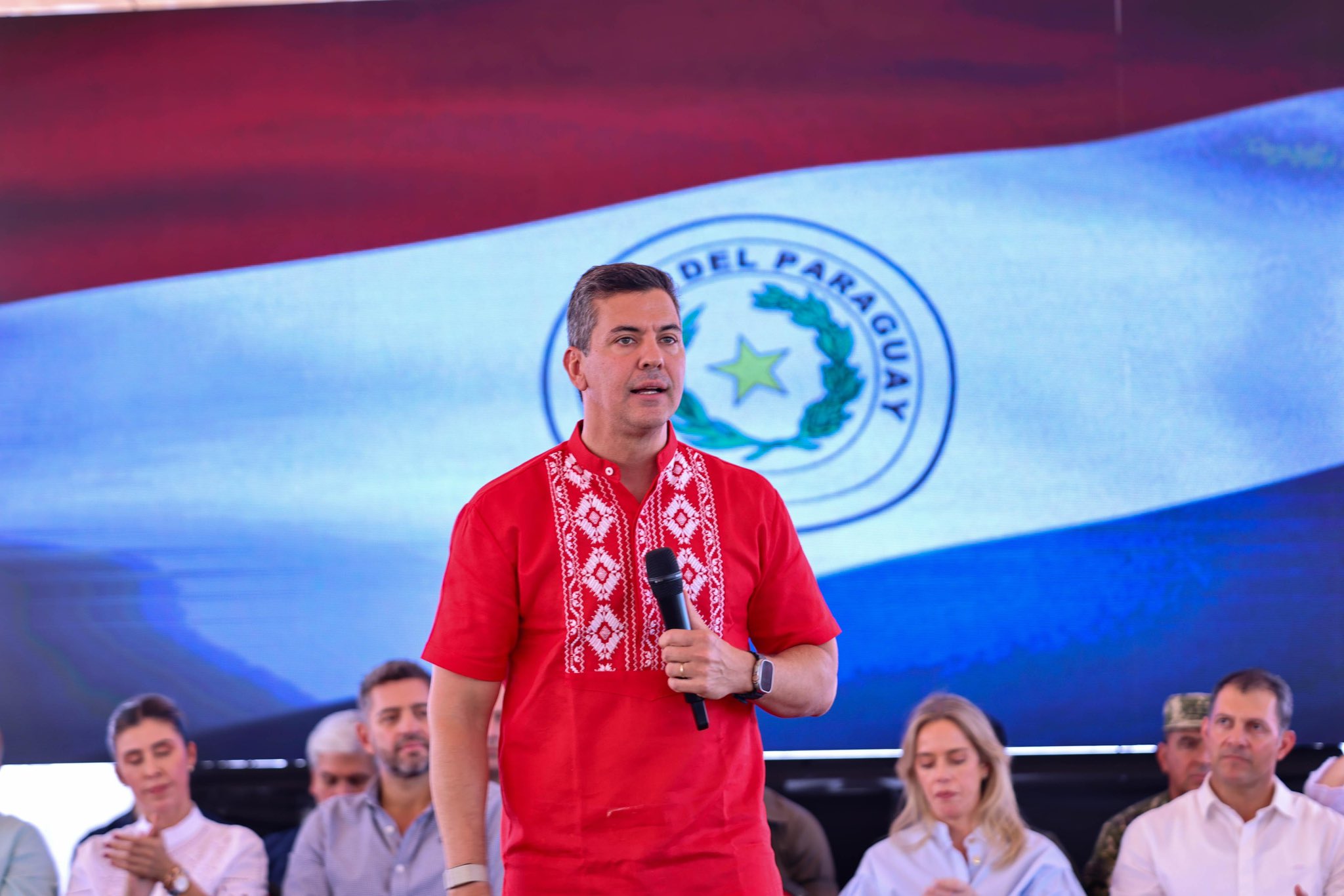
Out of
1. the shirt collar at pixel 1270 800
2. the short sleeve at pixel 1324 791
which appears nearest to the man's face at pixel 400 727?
the shirt collar at pixel 1270 800

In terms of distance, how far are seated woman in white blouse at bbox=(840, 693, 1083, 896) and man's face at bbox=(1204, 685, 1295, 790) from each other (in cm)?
56

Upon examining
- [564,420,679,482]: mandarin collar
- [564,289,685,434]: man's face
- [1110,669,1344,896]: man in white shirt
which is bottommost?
[1110,669,1344,896]: man in white shirt

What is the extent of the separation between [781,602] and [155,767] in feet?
9.15

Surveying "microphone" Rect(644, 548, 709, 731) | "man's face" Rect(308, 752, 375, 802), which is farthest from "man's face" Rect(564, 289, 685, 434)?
"man's face" Rect(308, 752, 375, 802)

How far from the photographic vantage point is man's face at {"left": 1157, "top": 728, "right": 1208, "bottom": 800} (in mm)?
3814

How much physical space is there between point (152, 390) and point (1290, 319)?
3797 mm

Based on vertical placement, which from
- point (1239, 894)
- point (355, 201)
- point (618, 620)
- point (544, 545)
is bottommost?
point (1239, 894)

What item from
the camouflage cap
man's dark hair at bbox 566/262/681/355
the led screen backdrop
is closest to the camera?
man's dark hair at bbox 566/262/681/355

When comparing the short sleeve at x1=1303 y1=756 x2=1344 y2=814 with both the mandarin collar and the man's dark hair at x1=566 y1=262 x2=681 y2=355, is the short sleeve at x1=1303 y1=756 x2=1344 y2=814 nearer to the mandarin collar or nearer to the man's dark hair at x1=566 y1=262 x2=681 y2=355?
the mandarin collar

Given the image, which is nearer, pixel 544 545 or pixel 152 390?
pixel 544 545

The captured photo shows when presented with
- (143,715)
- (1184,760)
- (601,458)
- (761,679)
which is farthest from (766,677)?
(143,715)

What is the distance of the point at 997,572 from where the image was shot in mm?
4078

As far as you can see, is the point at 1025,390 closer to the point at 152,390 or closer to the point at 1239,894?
the point at 1239,894

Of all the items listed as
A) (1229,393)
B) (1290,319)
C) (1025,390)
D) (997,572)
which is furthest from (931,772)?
(1290,319)
